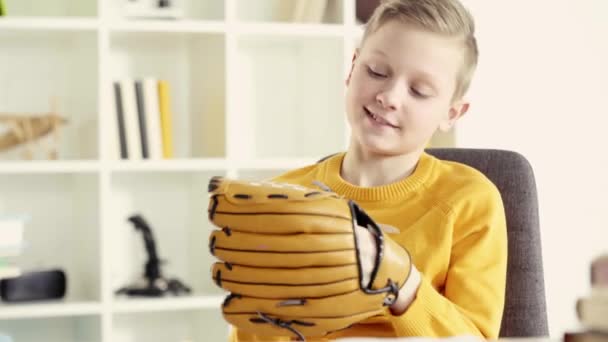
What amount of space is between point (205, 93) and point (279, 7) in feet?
1.25

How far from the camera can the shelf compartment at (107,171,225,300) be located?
10.0 ft

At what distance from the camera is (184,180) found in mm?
3107

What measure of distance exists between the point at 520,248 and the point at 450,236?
0.20 meters

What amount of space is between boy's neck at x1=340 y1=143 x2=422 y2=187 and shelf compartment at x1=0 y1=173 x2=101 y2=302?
1.62m

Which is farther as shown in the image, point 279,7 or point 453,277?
point 279,7

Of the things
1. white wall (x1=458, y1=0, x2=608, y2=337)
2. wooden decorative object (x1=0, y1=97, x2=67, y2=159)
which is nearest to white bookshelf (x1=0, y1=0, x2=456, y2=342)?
wooden decorative object (x1=0, y1=97, x2=67, y2=159)

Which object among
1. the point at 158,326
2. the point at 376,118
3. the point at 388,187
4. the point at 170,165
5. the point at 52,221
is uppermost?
the point at 376,118

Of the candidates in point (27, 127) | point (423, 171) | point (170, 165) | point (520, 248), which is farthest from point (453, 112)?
point (27, 127)

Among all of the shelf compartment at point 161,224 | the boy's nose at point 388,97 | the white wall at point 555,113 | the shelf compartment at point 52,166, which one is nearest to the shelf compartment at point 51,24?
the shelf compartment at point 52,166

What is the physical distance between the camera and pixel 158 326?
310 cm

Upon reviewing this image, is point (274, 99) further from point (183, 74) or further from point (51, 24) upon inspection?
point (51, 24)

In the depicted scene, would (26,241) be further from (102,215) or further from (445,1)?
(445,1)

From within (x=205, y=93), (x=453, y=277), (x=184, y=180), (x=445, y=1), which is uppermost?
(x=445, y=1)

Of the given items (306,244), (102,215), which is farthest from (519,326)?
(102,215)
